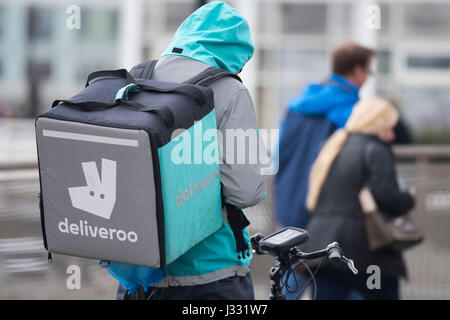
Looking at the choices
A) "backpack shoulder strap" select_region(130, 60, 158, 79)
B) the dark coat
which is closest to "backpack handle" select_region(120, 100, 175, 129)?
"backpack shoulder strap" select_region(130, 60, 158, 79)

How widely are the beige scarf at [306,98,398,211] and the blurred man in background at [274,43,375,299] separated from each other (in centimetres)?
32

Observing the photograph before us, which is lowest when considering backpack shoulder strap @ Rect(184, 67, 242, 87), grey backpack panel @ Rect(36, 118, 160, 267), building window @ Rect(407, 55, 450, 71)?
building window @ Rect(407, 55, 450, 71)

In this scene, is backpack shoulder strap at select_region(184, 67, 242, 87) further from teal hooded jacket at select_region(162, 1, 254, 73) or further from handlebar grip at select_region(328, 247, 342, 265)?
handlebar grip at select_region(328, 247, 342, 265)

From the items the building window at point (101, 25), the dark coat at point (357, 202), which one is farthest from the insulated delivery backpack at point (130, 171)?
the building window at point (101, 25)

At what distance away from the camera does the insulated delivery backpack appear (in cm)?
239

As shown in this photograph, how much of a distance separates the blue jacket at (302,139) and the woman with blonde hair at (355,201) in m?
0.42

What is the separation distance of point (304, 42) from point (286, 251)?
12.4 meters

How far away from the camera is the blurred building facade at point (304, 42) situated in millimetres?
14703

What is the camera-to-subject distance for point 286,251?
290cm

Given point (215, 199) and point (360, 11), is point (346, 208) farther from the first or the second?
point (360, 11)

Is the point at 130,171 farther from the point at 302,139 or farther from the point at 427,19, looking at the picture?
the point at 427,19

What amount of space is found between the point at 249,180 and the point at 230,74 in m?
0.40
